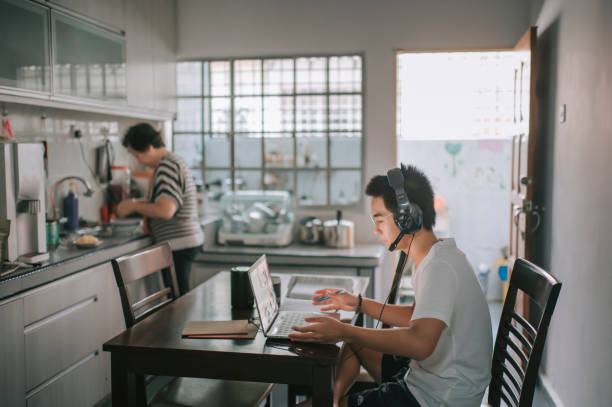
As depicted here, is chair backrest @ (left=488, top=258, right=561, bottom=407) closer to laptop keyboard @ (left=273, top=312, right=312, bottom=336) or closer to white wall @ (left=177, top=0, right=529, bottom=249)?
laptop keyboard @ (left=273, top=312, right=312, bottom=336)

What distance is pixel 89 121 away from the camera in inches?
137

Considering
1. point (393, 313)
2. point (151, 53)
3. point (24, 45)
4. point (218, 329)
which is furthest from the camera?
point (151, 53)

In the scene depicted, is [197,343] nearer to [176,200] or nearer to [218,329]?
[218,329]

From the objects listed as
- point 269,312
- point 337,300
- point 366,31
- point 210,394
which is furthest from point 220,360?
point 366,31

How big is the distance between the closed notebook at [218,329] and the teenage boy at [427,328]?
0.63 feet

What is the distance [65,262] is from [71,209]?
→ 795 mm

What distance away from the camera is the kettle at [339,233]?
384 cm

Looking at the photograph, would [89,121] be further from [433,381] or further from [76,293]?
[433,381]

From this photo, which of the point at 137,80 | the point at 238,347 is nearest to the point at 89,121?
the point at 137,80

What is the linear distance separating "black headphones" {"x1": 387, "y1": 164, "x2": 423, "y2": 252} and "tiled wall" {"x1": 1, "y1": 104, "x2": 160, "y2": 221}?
2127 millimetres

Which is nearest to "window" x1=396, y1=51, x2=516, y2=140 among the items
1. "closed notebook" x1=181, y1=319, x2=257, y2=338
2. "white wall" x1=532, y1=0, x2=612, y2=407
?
"white wall" x1=532, y1=0, x2=612, y2=407

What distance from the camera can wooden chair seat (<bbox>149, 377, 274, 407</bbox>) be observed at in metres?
1.85

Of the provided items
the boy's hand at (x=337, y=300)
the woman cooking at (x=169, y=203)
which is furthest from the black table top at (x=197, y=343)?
the woman cooking at (x=169, y=203)

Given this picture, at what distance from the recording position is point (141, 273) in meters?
2.05
